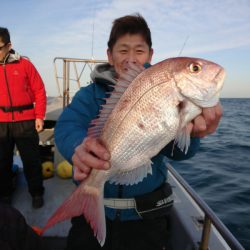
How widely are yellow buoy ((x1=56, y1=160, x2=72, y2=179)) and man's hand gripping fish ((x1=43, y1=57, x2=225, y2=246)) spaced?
387cm

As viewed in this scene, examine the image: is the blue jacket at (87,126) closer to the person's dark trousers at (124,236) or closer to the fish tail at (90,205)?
the person's dark trousers at (124,236)

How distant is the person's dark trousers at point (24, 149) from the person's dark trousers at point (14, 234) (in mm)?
2516

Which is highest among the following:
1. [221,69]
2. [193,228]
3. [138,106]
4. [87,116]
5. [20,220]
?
[221,69]

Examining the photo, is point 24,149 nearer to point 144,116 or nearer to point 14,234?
point 14,234

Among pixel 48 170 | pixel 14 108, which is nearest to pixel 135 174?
pixel 14 108

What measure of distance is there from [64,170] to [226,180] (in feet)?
16.1

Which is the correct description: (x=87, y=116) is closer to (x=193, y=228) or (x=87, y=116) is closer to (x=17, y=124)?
(x=193, y=228)

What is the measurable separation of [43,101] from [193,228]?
3240 mm

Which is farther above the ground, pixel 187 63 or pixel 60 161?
pixel 187 63

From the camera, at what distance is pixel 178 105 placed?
1570 mm

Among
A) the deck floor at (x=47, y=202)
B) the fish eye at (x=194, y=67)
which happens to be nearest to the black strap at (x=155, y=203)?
the fish eye at (x=194, y=67)

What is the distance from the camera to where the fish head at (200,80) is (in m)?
1.57

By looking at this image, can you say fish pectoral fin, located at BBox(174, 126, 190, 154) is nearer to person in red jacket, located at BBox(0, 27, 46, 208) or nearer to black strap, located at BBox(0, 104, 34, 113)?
person in red jacket, located at BBox(0, 27, 46, 208)

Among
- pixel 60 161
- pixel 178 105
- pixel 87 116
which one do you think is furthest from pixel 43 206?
pixel 178 105
